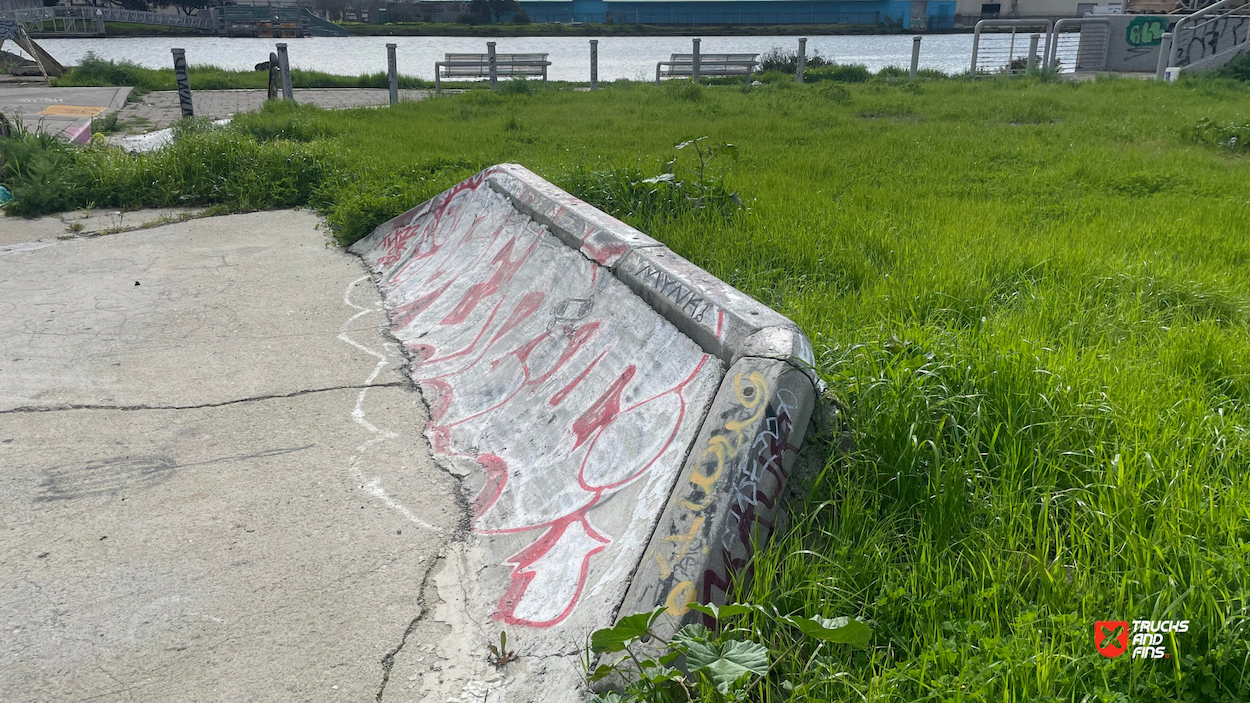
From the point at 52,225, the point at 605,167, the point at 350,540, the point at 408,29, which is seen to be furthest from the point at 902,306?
the point at 408,29

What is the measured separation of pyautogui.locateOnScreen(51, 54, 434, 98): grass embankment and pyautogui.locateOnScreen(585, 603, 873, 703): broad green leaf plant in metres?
20.2

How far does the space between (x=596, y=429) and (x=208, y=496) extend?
5.15ft

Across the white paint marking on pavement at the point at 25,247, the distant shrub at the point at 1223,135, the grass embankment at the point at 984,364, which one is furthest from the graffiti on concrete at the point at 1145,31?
the white paint marking on pavement at the point at 25,247

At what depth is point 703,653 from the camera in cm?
200

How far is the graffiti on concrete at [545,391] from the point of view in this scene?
2.82 meters

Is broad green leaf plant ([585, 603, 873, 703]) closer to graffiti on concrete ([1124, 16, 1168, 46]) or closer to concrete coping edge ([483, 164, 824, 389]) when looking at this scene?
concrete coping edge ([483, 164, 824, 389])

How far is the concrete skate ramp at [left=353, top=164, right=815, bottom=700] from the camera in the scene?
2.41 m

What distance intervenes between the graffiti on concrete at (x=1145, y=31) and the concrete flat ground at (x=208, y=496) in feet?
81.7

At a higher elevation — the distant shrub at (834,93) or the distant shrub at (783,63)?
the distant shrub at (783,63)

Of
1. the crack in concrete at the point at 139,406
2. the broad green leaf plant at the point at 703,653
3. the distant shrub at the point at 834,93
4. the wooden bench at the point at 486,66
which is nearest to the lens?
the broad green leaf plant at the point at 703,653

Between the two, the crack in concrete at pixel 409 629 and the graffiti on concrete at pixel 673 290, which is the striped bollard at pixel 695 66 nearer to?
the graffiti on concrete at pixel 673 290

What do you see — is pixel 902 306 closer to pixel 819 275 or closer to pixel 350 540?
pixel 819 275

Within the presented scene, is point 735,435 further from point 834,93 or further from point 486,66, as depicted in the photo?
point 486,66

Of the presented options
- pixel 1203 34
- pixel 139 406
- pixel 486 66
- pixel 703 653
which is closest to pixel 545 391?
pixel 703 653
